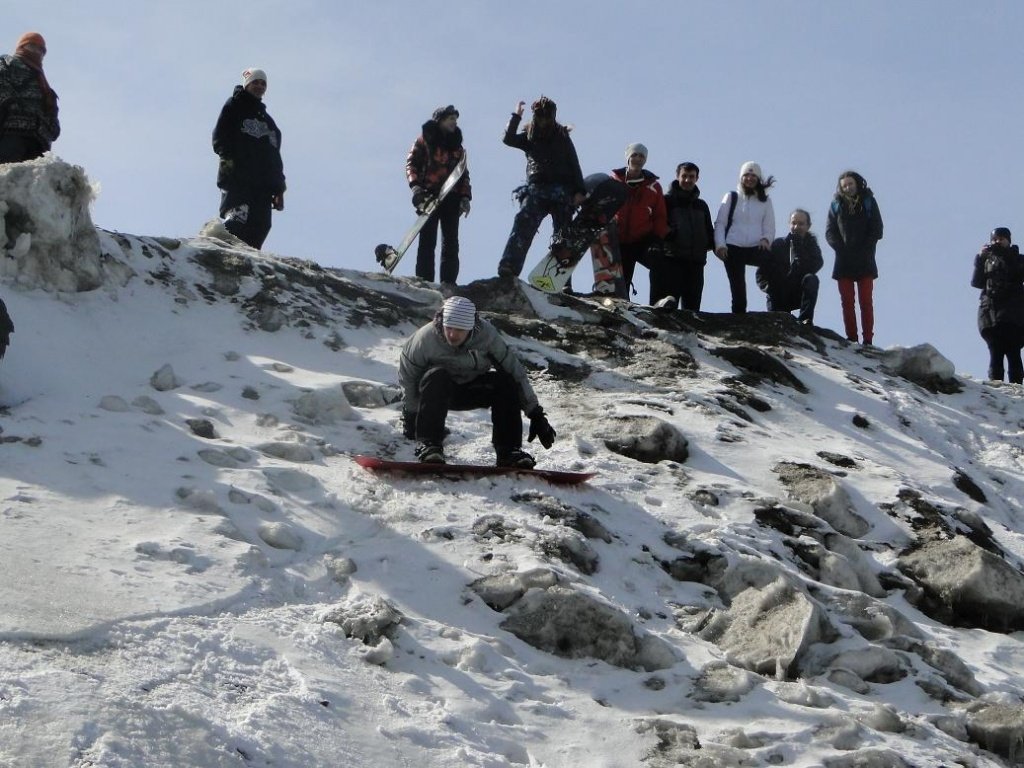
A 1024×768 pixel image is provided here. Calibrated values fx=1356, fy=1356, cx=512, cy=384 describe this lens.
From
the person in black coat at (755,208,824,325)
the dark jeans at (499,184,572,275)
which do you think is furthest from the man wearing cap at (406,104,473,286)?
the person in black coat at (755,208,824,325)

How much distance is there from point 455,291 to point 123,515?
20.8 feet

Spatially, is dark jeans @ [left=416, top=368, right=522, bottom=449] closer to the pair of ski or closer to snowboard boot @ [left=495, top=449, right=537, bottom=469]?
snowboard boot @ [left=495, top=449, right=537, bottom=469]

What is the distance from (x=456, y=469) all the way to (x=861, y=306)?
22.6 ft

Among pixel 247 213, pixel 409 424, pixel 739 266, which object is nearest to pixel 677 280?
pixel 739 266

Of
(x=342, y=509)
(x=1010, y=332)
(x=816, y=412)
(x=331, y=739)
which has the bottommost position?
(x=331, y=739)

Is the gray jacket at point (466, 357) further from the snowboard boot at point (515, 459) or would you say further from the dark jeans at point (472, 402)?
the snowboard boot at point (515, 459)

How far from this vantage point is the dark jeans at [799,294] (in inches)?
545

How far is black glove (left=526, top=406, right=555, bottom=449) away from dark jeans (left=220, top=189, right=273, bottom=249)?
5.07m

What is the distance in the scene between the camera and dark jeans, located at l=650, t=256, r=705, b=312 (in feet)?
43.5

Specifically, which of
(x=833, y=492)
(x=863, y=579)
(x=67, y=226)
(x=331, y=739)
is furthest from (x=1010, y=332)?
(x=331, y=739)

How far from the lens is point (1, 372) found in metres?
8.87

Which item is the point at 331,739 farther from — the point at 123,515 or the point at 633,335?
the point at 633,335

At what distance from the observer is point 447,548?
7438 millimetres

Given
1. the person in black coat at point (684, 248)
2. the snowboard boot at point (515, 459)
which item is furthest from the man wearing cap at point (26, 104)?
the person in black coat at point (684, 248)
